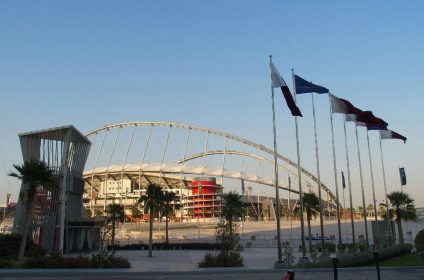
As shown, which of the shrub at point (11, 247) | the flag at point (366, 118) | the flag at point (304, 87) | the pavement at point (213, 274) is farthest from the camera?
the flag at point (366, 118)

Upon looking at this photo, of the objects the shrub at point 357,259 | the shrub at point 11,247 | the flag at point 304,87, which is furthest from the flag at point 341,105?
the shrub at point 11,247

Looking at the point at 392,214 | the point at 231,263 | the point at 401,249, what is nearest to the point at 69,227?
the point at 231,263

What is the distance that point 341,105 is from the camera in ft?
127

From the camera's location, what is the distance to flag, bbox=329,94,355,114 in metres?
38.6

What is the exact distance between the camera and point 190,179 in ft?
623

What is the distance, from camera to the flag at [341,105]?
38562mm

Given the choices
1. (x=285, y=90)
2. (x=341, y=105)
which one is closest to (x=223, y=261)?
(x=285, y=90)

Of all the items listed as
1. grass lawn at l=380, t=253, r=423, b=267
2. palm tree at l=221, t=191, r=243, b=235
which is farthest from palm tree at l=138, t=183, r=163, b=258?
grass lawn at l=380, t=253, r=423, b=267

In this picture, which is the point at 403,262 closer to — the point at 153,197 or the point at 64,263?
the point at 64,263

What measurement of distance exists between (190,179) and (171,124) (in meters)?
42.1

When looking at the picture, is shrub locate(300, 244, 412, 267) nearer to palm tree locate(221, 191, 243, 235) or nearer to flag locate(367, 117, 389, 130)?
flag locate(367, 117, 389, 130)

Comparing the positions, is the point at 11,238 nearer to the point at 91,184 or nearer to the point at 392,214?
the point at 392,214

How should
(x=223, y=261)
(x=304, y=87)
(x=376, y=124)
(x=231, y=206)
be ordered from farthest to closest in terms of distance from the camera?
(x=231, y=206) < (x=376, y=124) < (x=304, y=87) < (x=223, y=261)

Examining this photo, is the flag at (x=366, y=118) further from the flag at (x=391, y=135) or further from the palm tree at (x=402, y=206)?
the palm tree at (x=402, y=206)
